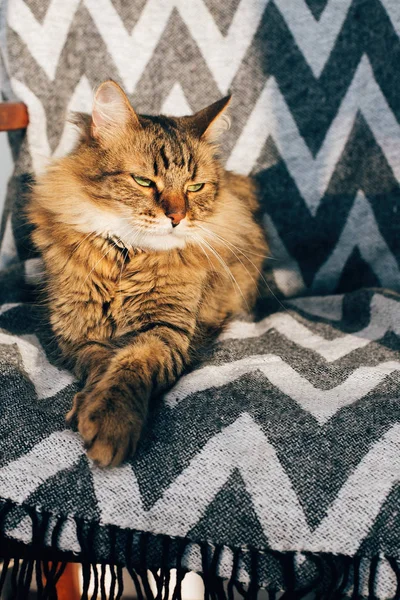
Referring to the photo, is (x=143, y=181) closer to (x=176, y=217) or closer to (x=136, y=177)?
(x=136, y=177)

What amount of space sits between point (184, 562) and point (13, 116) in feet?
4.07

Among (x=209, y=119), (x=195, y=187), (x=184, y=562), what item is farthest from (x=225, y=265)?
(x=184, y=562)

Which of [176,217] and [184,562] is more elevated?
[176,217]

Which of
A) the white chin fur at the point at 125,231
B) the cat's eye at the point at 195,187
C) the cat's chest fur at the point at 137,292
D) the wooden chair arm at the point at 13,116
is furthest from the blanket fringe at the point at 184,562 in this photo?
the wooden chair arm at the point at 13,116

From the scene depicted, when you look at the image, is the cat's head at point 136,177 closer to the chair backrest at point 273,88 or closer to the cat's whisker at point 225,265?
the cat's whisker at point 225,265

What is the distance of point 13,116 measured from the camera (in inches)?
57.6

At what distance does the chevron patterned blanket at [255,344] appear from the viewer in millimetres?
748

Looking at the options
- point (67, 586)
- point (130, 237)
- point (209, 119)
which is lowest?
point (67, 586)

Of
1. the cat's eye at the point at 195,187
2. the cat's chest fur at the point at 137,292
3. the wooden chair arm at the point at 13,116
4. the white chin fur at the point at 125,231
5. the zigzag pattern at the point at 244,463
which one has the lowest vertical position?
the zigzag pattern at the point at 244,463

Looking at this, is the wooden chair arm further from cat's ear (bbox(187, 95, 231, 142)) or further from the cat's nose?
the cat's nose

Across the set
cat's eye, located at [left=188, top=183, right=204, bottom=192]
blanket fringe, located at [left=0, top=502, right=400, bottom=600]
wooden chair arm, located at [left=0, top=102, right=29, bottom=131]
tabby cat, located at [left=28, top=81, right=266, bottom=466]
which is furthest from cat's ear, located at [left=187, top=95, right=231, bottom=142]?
blanket fringe, located at [left=0, top=502, right=400, bottom=600]

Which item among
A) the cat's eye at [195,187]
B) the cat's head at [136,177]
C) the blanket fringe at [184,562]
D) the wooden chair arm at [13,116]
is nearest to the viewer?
the blanket fringe at [184,562]

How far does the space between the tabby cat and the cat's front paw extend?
140 millimetres

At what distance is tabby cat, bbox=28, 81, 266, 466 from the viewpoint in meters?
1.06
